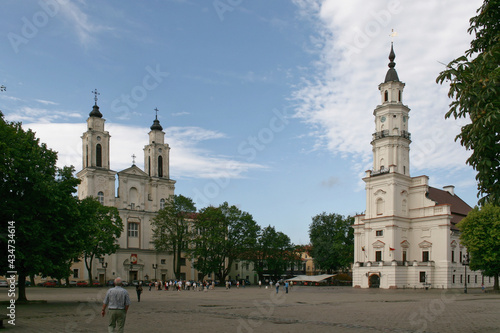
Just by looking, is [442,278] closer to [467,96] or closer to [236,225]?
[236,225]

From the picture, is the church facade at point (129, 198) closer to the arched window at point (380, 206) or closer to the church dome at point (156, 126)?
the church dome at point (156, 126)

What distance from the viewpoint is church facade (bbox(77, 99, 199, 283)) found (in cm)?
7375

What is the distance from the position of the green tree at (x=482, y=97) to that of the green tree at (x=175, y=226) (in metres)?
62.3

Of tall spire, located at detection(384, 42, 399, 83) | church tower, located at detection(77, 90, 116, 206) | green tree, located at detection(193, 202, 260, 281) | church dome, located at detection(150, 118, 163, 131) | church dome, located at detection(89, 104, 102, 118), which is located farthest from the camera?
church dome, located at detection(150, 118, 163, 131)

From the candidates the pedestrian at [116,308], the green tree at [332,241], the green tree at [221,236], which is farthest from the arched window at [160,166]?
the pedestrian at [116,308]

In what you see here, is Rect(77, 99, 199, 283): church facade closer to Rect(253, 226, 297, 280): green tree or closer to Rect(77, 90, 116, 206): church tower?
→ Rect(77, 90, 116, 206): church tower

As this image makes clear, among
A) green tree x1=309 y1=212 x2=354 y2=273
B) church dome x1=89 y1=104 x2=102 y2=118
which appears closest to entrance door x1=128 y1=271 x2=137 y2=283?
church dome x1=89 y1=104 x2=102 y2=118

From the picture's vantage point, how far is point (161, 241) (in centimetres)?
7031

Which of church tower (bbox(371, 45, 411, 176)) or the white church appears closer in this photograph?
the white church

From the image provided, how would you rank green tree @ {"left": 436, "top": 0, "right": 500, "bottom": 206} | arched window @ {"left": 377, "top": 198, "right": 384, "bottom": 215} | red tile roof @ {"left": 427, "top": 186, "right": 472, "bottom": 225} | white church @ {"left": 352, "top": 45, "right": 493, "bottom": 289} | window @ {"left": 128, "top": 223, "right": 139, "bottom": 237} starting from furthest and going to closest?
window @ {"left": 128, "top": 223, "right": 139, "bottom": 237} < red tile roof @ {"left": 427, "top": 186, "right": 472, "bottom": 225} < arched window @ {"left": 377, "top": 198, "right": 384, "bottom": 215} < white church @ {"left": 352, "top": 45, "right": 493, "bottom": 289} < green tree @ {"left": 436, "top": 0, "right": 500, "bottom": 206}

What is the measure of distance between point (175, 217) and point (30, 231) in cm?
4568

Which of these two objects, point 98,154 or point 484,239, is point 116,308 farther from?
point 98,154

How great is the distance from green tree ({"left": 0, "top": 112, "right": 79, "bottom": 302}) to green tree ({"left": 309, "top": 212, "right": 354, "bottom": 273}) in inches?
2438

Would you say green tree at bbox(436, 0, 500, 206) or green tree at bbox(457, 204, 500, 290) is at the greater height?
green tree at bbox(436, 0, 500, 206)
